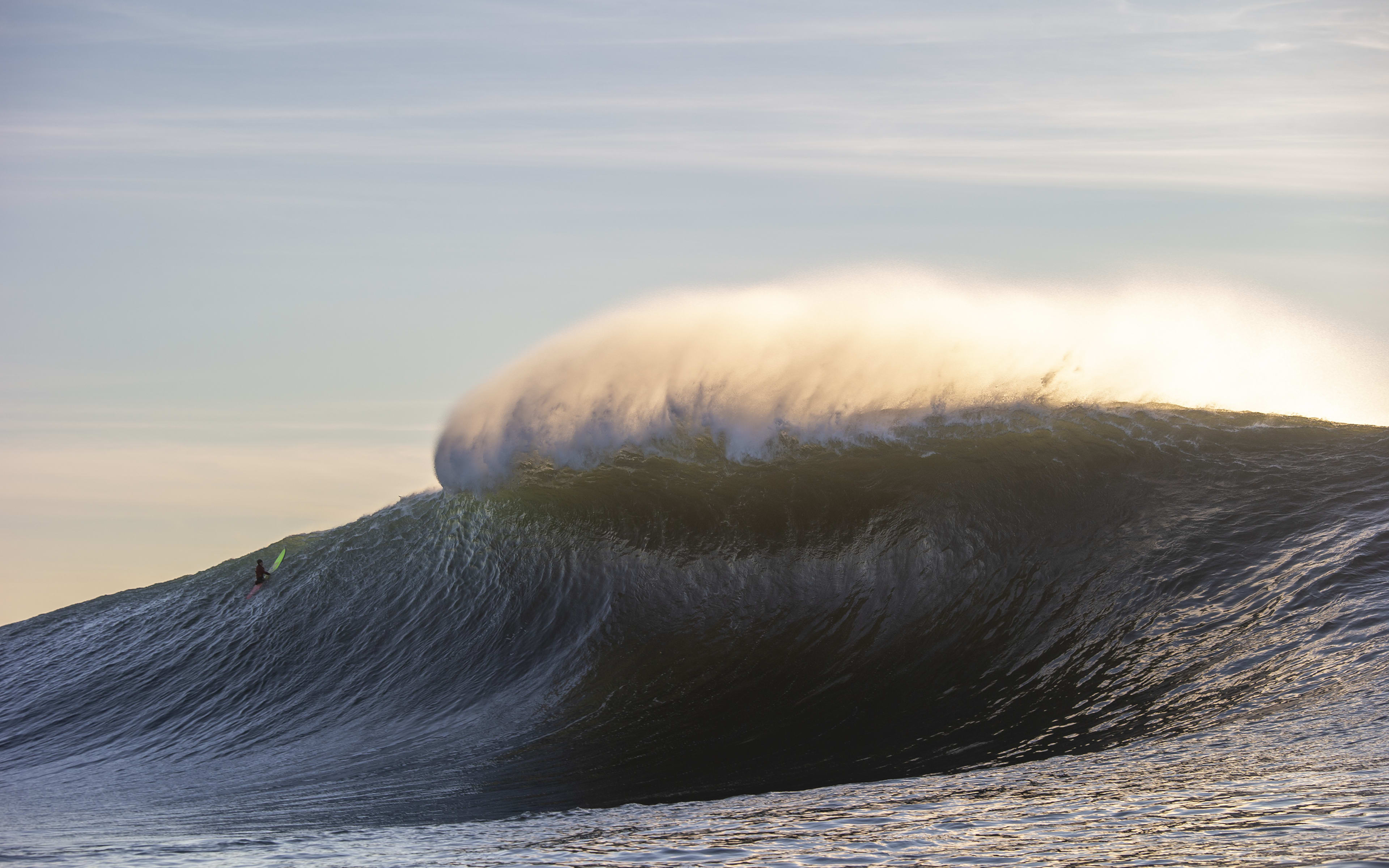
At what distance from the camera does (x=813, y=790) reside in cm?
557

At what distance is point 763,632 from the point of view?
29.4ft

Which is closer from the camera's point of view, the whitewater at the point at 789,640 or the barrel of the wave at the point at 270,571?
the whitewater at the point at 789,640

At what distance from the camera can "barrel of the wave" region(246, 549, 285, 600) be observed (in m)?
13.3

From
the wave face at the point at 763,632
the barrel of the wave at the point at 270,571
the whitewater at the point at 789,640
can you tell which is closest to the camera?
the whitewater at the point at 789,640

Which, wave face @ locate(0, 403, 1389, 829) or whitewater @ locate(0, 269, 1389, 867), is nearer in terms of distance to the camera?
whitewater @ locate(0, 269, 1389, 867)

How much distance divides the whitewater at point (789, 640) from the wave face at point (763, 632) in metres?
0.04

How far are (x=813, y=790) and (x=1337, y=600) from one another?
13.2 feet

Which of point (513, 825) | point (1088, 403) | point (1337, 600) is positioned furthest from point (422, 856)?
point (1088, 403)

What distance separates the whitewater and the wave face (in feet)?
0.14

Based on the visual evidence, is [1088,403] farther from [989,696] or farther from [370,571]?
[370,571]

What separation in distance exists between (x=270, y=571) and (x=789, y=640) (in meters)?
8.45

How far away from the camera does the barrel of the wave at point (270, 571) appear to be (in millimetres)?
13320

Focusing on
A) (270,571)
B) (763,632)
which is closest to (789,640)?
(763,632)

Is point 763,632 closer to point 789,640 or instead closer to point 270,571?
point 789,640
